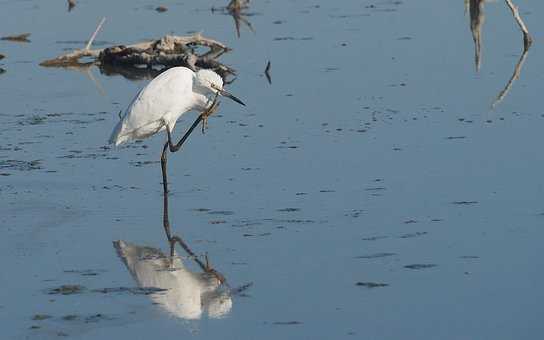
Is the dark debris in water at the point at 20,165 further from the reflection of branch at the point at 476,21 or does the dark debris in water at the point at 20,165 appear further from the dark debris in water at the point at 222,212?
the reflection of branch at the point at 476,21

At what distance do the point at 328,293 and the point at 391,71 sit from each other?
6569 millimetres

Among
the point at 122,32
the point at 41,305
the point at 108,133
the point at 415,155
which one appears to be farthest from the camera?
the point at 122,32

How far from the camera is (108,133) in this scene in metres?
11.4

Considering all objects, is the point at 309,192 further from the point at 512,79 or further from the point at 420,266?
the point at 512,79

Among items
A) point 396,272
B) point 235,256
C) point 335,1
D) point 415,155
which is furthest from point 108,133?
point 335,1

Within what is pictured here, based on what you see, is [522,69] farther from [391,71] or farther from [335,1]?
[335,1]

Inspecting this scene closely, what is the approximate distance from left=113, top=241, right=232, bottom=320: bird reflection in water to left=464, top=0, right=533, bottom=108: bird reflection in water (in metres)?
4.90

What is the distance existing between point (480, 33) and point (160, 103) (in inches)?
238

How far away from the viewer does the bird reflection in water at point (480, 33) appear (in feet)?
41.2

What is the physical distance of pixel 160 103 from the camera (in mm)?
9609

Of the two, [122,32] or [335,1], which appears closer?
[122,32]

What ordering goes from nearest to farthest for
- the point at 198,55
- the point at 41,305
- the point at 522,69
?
the point at 41,305 → the point at 522,69 → the point at 198,55

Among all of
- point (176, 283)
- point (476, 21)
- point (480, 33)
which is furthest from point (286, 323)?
point (476, 21)

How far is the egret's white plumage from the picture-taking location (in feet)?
31.6
